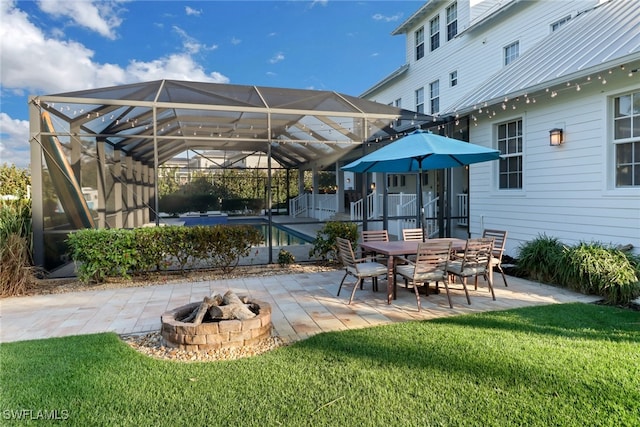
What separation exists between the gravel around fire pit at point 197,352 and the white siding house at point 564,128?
5641 millimetres

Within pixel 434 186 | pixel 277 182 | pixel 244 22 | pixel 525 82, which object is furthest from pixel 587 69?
pixel 277 182

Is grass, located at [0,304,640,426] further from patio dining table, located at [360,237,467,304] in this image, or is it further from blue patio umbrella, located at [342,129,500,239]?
blue patio umbrella, located at [342,129,500,239]

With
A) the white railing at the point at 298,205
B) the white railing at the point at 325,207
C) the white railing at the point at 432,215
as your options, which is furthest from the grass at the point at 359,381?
the white railing at the point at 298,205

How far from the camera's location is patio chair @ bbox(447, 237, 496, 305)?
16.5 ft

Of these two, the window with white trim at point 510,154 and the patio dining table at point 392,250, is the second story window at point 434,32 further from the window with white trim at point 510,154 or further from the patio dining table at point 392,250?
the patio dining table at point 392,250

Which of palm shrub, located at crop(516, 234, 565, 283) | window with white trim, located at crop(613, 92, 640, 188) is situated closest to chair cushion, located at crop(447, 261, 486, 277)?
palm shrub, located at crop(516, 234, 565, 283)

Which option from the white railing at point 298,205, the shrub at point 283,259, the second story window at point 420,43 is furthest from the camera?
the white railing at point 298,205

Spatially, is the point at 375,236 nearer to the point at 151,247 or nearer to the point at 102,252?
the point at 151,247

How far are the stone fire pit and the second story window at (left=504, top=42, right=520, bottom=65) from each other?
11.6 m

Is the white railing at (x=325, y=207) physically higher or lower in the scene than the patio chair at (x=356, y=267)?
higher

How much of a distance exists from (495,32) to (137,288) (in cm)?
1244

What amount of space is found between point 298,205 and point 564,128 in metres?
15.0

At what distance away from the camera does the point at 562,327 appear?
3.89 meters

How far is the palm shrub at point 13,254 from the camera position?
5641 millimetres
